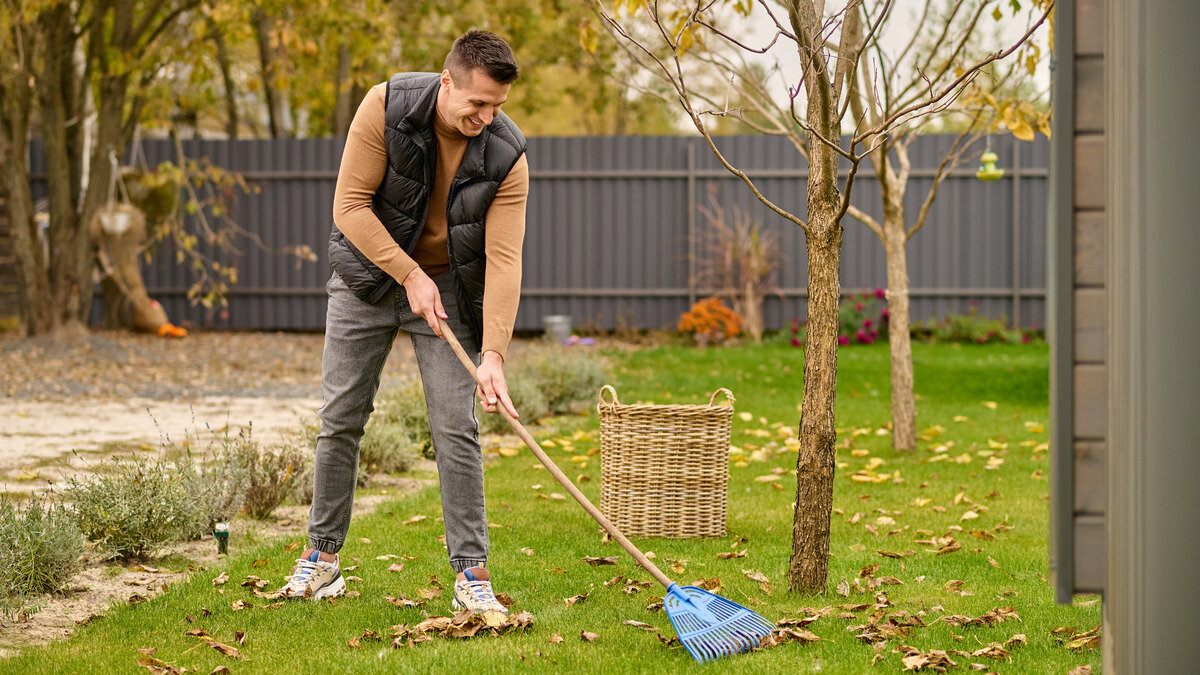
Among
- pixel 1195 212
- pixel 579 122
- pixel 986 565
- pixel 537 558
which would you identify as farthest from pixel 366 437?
pixel 579 122

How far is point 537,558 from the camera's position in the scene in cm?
391

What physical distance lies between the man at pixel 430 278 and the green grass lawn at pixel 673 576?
0.28 meters

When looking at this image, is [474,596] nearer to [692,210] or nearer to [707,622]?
[707,622]

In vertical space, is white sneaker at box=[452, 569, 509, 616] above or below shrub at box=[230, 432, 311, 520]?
below

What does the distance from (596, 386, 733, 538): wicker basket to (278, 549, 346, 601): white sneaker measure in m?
Answer: 1.26

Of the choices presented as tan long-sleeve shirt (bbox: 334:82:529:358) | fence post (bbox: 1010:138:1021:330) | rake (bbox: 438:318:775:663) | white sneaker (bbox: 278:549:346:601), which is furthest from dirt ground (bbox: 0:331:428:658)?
fence post (bbox: 1010:138:1021:330)

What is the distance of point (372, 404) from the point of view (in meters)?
3.32

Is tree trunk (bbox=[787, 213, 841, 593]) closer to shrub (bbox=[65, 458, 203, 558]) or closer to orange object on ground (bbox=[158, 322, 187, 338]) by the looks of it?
shrub (bbox=[65, 458, 203, 558])

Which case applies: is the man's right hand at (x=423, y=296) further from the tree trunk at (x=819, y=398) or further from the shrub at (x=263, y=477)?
the shrub at (x=263, y=477)

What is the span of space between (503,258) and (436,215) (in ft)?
0.85

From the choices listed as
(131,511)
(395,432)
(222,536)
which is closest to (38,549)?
(131,511)

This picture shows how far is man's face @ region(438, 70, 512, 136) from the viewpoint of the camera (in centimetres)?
300

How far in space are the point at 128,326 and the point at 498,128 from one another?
36.5ft

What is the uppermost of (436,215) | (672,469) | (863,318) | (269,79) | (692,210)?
(269,79)
